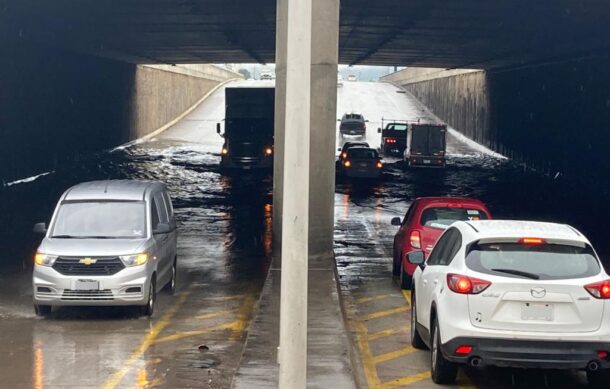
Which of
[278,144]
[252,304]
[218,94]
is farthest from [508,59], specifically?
[218,94]

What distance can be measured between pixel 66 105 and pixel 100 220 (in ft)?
121

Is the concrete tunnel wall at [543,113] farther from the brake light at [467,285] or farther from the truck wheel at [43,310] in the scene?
the brake light at [467,285]

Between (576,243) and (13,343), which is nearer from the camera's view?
(576,243)

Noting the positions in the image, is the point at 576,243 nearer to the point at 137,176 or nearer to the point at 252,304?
the point at 252,304

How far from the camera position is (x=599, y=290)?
10.0 metres

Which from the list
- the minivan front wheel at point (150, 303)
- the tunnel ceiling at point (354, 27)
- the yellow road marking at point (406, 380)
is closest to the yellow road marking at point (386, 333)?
the yellow road marking at point (406, 380)

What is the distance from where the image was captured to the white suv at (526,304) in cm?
995

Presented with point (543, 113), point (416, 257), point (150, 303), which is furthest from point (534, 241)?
point (543, 113)

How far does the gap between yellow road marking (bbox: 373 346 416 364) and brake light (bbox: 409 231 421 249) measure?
453 cm

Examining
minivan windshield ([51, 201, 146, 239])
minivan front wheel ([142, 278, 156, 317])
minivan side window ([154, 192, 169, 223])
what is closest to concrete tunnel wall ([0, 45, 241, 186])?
minivan side window ([154, 192, 169, 223])

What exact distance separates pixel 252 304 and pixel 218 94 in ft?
307

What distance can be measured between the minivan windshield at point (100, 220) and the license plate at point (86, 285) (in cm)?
113

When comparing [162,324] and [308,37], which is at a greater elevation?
[308,37]

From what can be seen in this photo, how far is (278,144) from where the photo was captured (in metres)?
22.8
